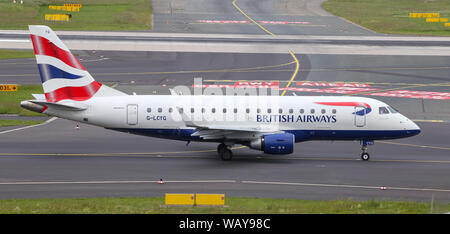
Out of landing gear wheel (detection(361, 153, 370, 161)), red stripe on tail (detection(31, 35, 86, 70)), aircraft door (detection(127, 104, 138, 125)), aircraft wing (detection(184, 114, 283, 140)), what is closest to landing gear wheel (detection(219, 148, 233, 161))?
aircraft wing (detection(184, 114, 283, 140))

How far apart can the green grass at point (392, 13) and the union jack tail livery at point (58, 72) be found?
232ft

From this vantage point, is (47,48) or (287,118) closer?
(47,48)

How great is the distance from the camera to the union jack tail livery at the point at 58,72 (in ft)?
123

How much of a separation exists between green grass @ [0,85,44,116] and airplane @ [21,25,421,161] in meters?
13.9

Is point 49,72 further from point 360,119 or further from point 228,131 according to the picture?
point 360,119

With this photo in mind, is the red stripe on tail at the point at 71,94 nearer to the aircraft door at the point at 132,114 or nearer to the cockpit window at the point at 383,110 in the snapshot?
the aircraft door at the point at 132,114

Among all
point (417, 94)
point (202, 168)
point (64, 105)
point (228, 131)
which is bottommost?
point (202, 168)

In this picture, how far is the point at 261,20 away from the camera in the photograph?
10988 cm

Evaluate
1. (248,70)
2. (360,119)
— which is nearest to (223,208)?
(360,119)

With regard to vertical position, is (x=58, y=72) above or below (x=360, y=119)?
above

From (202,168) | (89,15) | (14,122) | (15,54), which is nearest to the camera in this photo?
(202,168)

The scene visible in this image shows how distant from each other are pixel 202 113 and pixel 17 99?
24.0 m

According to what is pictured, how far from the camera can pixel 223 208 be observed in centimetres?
2725
